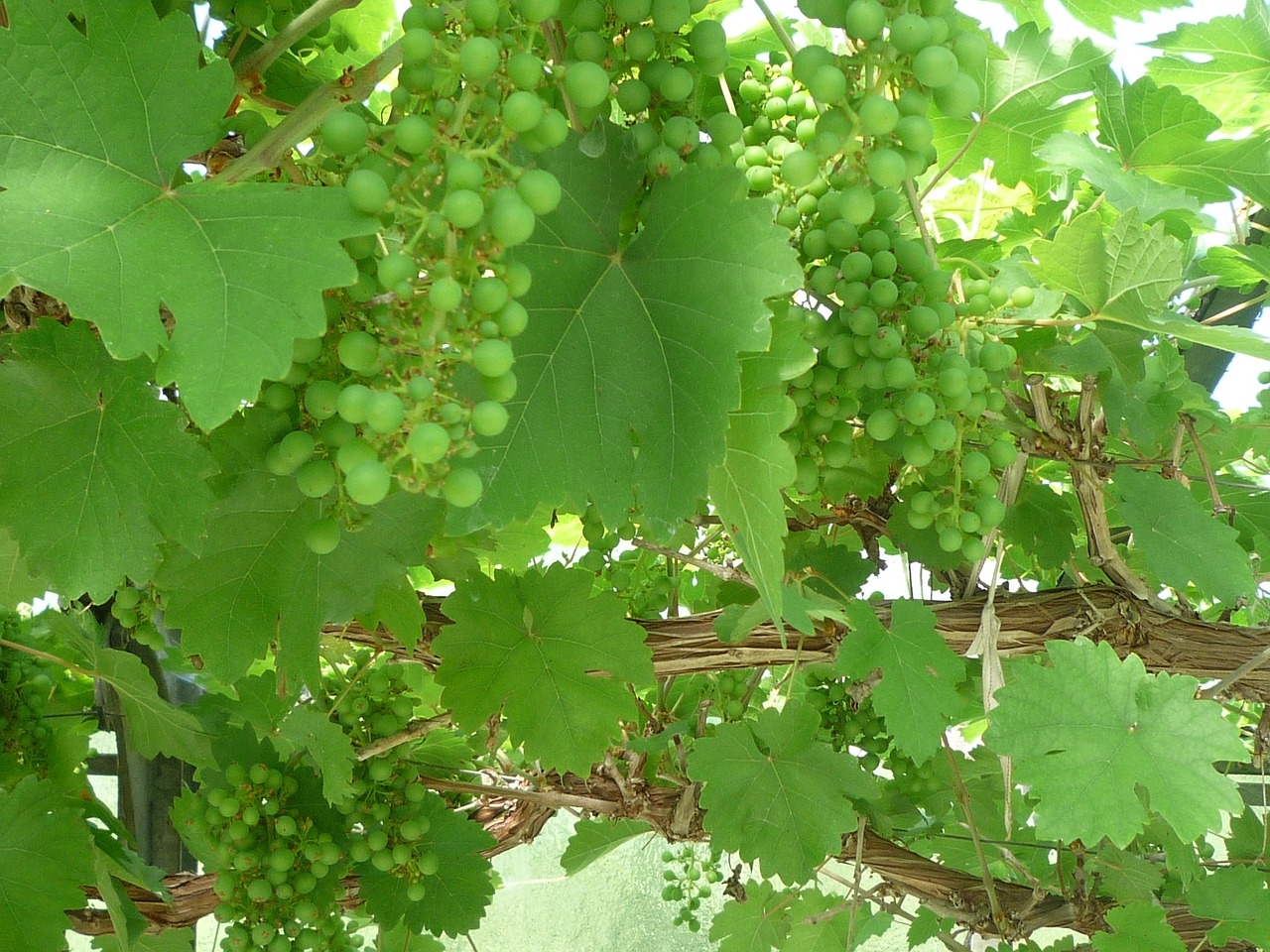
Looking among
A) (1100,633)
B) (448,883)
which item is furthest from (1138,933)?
(448,883)

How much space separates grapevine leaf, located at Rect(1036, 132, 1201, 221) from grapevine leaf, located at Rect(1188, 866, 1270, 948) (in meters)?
→ 1.08

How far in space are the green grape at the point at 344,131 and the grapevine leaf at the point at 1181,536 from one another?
1.05m

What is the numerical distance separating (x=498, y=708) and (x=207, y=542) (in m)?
0.50

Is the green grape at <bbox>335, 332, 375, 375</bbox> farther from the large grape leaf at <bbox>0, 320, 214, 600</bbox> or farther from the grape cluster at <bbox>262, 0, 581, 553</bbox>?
the large grape leaf at <bbox>0, 320, 214, 600</bbox>

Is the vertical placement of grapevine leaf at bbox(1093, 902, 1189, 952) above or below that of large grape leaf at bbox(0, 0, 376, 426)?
below

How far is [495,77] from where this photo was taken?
2.42 feet

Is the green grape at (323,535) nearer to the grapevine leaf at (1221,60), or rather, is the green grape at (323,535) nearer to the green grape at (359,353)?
the green grape at (359,353)

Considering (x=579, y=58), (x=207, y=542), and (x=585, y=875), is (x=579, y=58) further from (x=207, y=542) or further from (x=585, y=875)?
(x=585, y=875)

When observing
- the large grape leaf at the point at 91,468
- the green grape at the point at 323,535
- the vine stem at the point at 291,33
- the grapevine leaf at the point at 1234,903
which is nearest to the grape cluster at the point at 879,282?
the vine stem at the point at 291,33

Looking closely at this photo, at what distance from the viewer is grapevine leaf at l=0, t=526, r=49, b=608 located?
1.46m

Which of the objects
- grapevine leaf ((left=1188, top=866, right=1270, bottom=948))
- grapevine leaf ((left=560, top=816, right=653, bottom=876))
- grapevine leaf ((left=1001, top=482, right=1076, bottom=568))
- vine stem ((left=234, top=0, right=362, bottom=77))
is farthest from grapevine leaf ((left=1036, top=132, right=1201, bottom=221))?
grapevine leaf ((left=560, top=816, right=653, bottom=876))

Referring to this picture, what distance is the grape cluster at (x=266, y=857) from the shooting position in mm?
1640

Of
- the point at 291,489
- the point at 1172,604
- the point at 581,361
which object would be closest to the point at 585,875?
the point at 1172,604

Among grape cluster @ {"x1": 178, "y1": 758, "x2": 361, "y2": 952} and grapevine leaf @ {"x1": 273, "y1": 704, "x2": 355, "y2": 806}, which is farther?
grape cluster @ {"x1": 178, "y1": 758, "x2": 361, "y2": 952}
